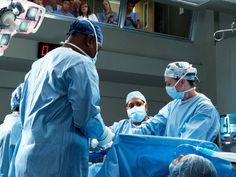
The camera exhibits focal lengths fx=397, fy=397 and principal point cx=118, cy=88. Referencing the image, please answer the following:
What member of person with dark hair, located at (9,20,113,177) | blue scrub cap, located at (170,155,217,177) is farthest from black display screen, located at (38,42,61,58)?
blue scrub cap, located at (170,155,217,177)

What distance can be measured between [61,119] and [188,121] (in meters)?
1.07

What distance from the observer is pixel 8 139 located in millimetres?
3234

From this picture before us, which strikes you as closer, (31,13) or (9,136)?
(9,136)

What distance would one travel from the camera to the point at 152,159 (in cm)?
208

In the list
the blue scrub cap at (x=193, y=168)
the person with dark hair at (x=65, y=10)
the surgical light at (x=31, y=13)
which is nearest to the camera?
the blue scrub cap at (x=193, y=168)

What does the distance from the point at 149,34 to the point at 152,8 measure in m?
0.54

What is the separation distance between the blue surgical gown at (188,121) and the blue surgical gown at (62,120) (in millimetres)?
843

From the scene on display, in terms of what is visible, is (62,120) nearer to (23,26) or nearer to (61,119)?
(61,119)

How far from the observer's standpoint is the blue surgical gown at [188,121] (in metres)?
2.50

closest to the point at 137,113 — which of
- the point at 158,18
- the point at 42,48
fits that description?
the point at 42,48

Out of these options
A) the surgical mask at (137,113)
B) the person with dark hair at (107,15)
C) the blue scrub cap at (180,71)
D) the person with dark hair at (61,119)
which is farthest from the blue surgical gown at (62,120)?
the person with dark hair at (107,15)

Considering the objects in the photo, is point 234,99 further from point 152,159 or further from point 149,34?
point 152,159

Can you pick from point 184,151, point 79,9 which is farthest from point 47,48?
point 184,151

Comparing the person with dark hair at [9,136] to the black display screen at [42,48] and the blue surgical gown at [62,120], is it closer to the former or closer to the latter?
the blue surgical gown at [62,120]
